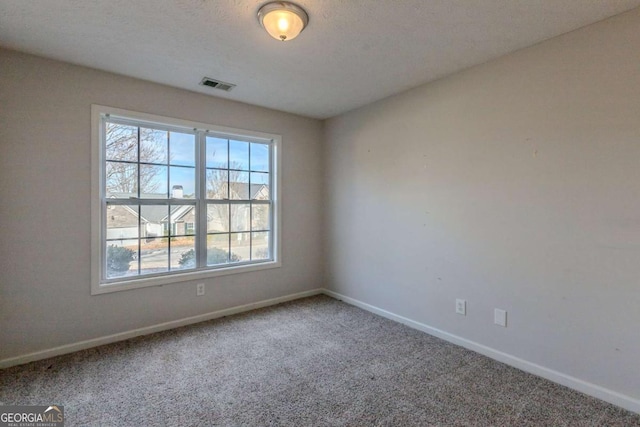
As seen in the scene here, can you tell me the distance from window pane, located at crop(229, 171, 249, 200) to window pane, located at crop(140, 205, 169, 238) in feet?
2.44

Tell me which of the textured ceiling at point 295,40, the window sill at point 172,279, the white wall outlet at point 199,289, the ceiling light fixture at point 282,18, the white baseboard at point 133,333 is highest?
the textured ceiling at point 295,40

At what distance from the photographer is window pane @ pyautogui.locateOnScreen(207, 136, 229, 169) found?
3449mm

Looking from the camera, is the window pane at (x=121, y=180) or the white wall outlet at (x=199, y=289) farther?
the white wall outlet at (x=199, y=289)

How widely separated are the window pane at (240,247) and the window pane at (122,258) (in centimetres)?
100

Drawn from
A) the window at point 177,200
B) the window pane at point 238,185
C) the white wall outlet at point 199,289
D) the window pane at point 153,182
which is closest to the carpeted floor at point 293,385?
the white wall outlet at point 199,289

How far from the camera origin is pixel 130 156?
9.76 feet

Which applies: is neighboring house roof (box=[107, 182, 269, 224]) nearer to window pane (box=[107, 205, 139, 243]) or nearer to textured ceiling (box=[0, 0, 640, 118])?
window pane (box=[107, 205, 139, 243])

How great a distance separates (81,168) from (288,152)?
85.4 inches

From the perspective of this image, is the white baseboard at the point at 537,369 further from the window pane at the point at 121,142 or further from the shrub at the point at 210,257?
the window pane at the point at 121,142

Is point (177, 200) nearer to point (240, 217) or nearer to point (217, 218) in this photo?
point (217, 218)

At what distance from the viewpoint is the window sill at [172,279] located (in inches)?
110

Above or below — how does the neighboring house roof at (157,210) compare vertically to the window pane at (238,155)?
below

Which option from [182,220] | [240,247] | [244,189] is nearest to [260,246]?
[240,247]

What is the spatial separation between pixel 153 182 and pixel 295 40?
197cm
